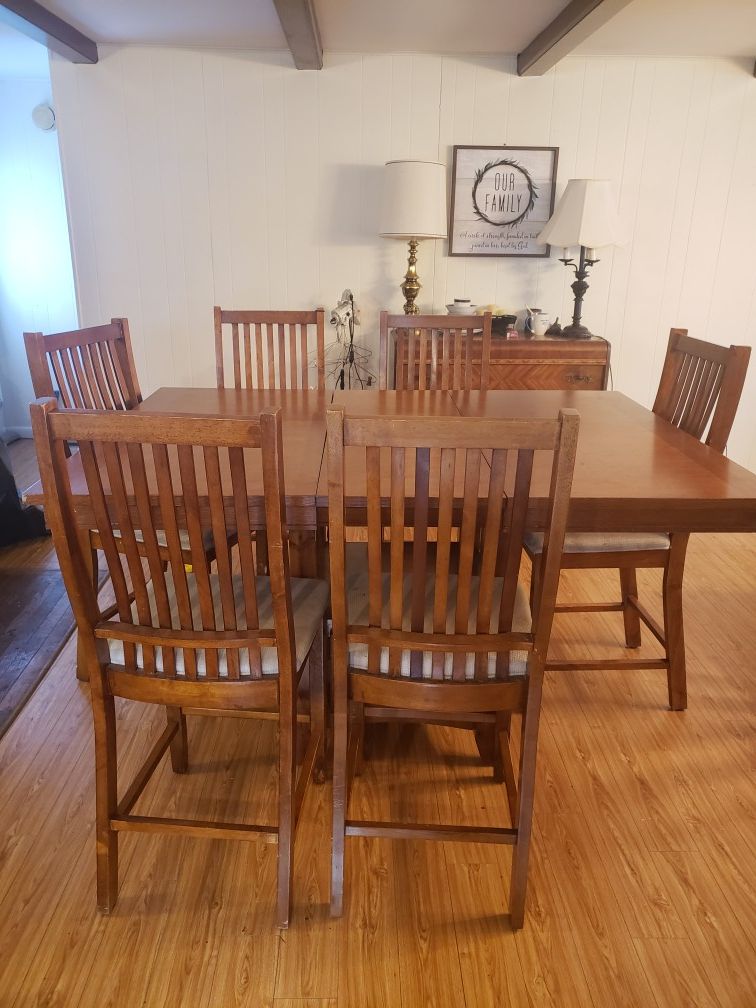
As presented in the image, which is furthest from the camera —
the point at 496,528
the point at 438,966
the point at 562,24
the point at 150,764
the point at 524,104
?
the point at 524,104

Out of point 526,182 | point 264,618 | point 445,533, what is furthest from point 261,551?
point 526,182

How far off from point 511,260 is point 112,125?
213 centimetres

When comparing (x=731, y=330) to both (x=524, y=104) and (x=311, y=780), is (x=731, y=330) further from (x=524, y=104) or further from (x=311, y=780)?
(x=311, y=780)

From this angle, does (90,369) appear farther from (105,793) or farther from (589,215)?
(589,215)

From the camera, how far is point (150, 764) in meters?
1.56

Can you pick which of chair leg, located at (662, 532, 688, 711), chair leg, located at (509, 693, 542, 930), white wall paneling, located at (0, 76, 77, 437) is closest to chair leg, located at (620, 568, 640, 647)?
chair leg, located at (662, 532, 688, 711)

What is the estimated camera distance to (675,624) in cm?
201

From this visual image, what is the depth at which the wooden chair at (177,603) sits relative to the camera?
110cm

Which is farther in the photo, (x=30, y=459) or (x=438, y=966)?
(x=30, y=459)

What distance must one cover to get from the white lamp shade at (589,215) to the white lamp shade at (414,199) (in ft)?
1.88

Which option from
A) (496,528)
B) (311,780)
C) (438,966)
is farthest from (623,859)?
(496,528)

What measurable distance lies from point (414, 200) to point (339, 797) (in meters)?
2.71

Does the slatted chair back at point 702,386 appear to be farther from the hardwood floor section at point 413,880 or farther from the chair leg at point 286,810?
the chair leg at point 286,810

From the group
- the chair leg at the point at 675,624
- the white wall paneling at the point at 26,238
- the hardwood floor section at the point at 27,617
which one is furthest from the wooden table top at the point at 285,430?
the white wall paneling at the point at 26,238
